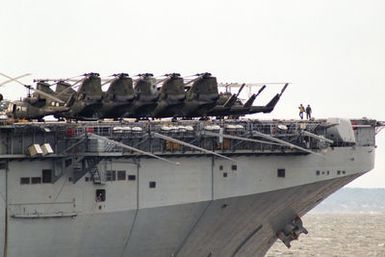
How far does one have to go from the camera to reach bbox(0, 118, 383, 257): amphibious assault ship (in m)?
44.5

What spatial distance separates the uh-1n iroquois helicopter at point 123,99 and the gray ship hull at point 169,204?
4166mm

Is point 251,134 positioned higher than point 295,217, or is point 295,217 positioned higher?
point 251,134

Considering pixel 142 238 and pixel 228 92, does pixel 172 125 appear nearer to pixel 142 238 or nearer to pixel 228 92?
pixel 142 238

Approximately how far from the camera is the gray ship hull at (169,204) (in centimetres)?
4462

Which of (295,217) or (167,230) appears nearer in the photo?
(167,230)

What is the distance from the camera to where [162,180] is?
46.6 metres

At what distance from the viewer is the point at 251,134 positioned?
156 ft

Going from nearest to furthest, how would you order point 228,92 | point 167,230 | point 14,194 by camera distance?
point 14,194, point 167,230, point 228,92

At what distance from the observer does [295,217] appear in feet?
171

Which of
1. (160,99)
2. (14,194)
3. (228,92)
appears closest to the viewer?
(14,194)

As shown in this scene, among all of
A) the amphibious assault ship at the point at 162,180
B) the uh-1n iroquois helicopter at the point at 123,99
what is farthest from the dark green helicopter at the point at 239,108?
the amphibious assault ship at the point at 162,180

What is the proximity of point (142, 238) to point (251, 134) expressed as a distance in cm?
521

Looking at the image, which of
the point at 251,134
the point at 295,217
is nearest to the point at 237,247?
the point at 295,217

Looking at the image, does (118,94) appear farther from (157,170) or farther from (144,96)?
(157,170)
